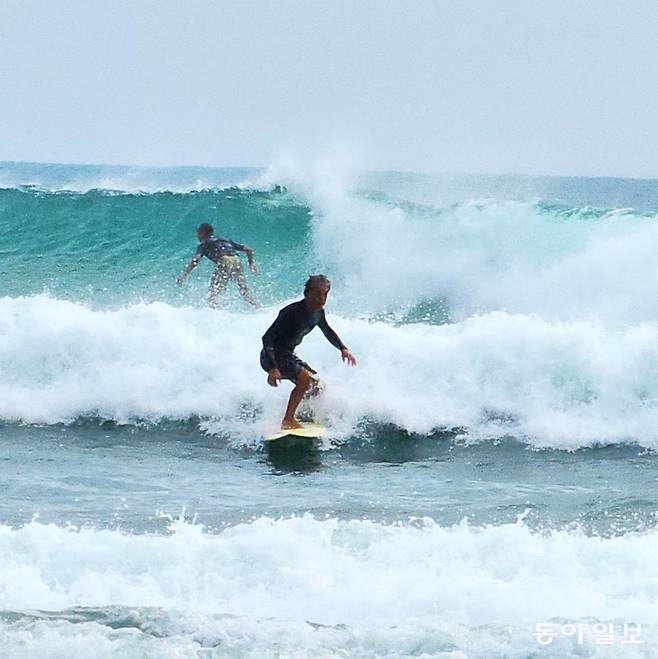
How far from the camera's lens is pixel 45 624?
5.04 m

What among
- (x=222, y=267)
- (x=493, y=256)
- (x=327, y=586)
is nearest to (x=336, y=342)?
(x=327, y=586)

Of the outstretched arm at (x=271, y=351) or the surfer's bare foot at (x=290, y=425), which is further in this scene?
the surfer's bare foot at (x=290, y=425)

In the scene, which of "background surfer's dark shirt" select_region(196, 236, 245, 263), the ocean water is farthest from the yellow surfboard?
"background surfer's dark shirt" select_region(196, 236, 245, 263)

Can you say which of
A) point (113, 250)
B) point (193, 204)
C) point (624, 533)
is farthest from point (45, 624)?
point (193, 204)

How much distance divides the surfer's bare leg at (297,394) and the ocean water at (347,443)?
34 cm

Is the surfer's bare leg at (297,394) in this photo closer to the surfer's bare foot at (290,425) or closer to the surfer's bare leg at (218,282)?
the surfer's bare foot at (290,425)

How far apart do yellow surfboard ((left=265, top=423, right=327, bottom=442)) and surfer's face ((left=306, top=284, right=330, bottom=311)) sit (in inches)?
41.4

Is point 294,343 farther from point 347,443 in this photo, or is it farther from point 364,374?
point 364,374

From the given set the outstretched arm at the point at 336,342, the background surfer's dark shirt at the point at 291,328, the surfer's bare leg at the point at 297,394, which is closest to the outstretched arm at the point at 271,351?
the background surfer's dark shirt at the point at 291,328

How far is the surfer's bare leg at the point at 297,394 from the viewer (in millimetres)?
9156

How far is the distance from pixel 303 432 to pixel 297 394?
34 cm

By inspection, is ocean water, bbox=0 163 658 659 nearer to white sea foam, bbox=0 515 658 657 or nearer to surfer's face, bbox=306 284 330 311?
white sea foam, bbox=0 515 658 657

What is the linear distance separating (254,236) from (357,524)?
1405 cm

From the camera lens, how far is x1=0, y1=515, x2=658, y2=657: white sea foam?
4910 millimetres
